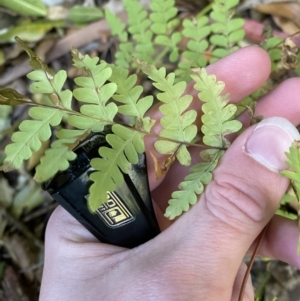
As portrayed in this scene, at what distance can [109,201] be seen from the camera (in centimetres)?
102

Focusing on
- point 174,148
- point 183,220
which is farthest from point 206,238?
point 174,148

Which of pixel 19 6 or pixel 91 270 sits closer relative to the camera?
pixel 91 270

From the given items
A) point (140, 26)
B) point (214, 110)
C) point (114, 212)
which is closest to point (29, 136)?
point (114, 212)

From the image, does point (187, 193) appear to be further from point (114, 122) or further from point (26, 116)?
point (26, 116)

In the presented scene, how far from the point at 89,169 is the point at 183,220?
0.74 feet

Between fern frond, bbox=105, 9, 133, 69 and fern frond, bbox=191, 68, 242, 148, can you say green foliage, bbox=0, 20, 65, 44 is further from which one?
fern frond, bbox=191, 68, 242, 148

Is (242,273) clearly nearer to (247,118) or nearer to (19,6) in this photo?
(247,118)

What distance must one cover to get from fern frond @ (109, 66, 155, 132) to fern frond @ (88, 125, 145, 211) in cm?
4

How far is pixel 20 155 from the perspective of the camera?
88 cm

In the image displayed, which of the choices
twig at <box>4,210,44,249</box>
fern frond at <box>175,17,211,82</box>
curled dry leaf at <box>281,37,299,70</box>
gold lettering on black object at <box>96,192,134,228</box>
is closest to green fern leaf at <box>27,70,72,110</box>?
gold lettering on black object at <box>96,192,134,228</box>

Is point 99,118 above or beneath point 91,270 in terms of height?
above

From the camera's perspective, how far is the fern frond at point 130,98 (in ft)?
3.15

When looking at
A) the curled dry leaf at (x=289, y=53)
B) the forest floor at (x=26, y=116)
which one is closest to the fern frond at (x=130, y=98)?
the curled dry leaf at (x=289, y=53)

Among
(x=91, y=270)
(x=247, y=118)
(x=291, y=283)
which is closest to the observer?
(x=91, y=270)
